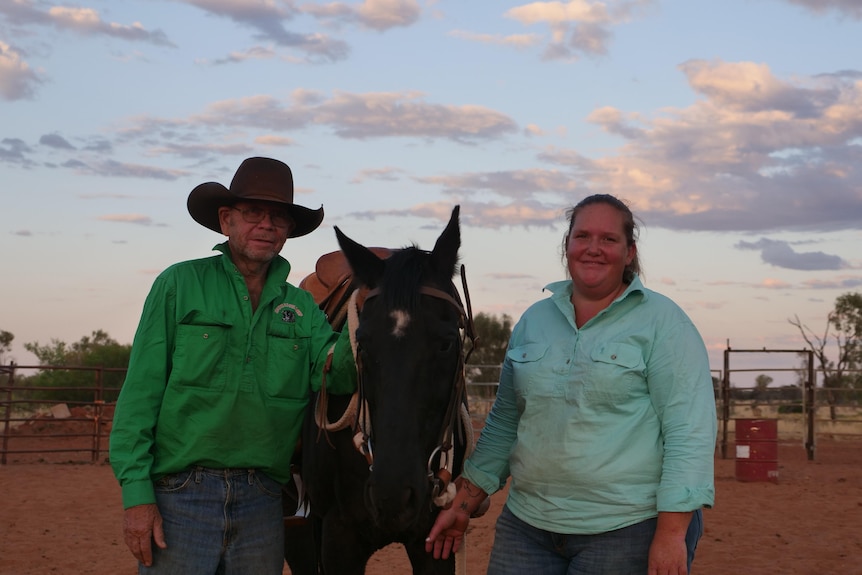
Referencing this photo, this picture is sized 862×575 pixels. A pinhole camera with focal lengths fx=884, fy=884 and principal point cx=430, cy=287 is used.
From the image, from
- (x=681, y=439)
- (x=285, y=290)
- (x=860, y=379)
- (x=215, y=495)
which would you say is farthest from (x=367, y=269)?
(x=860, y=379)

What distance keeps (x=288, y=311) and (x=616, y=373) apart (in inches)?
46.7

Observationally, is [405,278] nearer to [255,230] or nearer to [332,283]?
[255,230]

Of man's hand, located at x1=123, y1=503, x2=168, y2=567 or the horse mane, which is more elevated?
the horse mane

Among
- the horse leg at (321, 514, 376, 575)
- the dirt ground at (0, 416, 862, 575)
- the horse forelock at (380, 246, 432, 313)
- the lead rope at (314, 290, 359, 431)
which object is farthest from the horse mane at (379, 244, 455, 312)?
the dirt ground at (0, 416, 862, 575)

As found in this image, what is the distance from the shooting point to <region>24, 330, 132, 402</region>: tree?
25.7 m

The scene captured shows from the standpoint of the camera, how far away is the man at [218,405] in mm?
2836

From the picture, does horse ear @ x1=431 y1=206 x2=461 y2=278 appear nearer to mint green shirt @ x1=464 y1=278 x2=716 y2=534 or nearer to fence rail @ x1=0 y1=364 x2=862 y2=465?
mint green shirt @ x1=464 y1=278 x2=716 y2=534

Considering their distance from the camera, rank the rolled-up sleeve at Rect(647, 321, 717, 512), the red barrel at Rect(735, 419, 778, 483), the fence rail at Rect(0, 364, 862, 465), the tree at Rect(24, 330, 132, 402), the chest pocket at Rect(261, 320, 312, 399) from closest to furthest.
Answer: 1. the rolled-up sleeve at Rect(647, 321, 717, 512)
2. the chest pocket at Rect(261, 320, 312, 399)
3. the red barrel at Rect(735, 419, 778, 483)
4. the fence rail at Rect(0, 364, 862, 465)
5. the tree at Rect(24, 330, 132, 402)

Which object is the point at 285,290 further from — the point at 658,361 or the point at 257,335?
the point at 658,361

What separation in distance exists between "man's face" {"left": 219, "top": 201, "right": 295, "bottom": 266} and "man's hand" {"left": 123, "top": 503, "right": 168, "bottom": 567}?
905 millimetres

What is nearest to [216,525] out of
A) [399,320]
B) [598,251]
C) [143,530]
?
[143,530]

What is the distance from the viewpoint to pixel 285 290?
3.24 m

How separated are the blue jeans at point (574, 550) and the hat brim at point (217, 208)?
1.34m

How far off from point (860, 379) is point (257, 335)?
109ft
